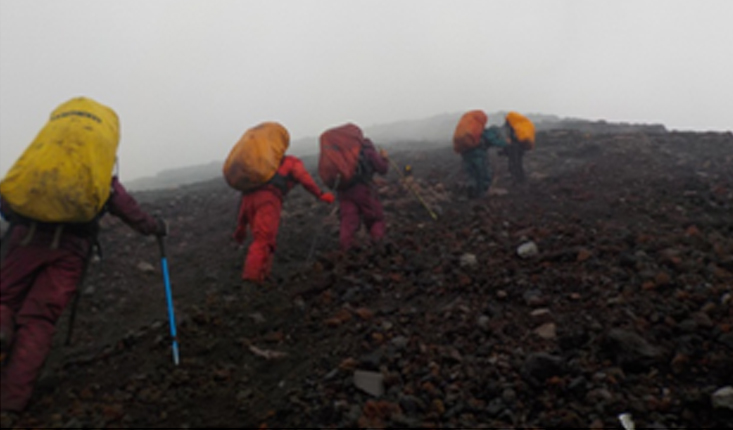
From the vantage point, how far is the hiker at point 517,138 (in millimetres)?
12445

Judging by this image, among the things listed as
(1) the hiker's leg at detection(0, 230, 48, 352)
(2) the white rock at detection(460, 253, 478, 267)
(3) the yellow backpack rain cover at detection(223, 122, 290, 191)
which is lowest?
(2) the white rock at detection(460, 253, 478, 267)

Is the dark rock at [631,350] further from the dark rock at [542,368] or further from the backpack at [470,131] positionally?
the backpack at [470,131]

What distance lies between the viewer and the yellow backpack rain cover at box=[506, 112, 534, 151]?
489 inches

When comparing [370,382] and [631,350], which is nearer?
[631,350]

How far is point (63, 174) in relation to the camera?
4426mm

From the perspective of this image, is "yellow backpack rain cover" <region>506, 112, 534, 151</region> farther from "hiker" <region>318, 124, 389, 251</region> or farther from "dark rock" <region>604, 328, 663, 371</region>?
"dark rock" <region>604, 328, 663, 371</region>

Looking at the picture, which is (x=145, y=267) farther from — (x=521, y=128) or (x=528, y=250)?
(x=521, y=128)

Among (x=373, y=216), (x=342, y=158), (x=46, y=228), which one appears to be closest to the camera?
(x=46, y=228)

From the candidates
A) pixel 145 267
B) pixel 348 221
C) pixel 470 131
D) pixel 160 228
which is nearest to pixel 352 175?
→ pixel 348 221

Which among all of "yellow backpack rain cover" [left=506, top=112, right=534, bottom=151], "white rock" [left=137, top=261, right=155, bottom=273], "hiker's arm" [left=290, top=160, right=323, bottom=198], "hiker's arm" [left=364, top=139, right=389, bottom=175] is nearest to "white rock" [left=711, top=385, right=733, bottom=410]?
"hiker's arm" [left=290, top=160, right=323, bottom=198]

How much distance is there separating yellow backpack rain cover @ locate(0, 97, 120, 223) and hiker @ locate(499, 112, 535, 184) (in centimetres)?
991

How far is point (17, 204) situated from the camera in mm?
4430

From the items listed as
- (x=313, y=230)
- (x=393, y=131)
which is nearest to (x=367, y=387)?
(x=313, y=230)

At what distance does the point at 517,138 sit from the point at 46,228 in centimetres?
1064
